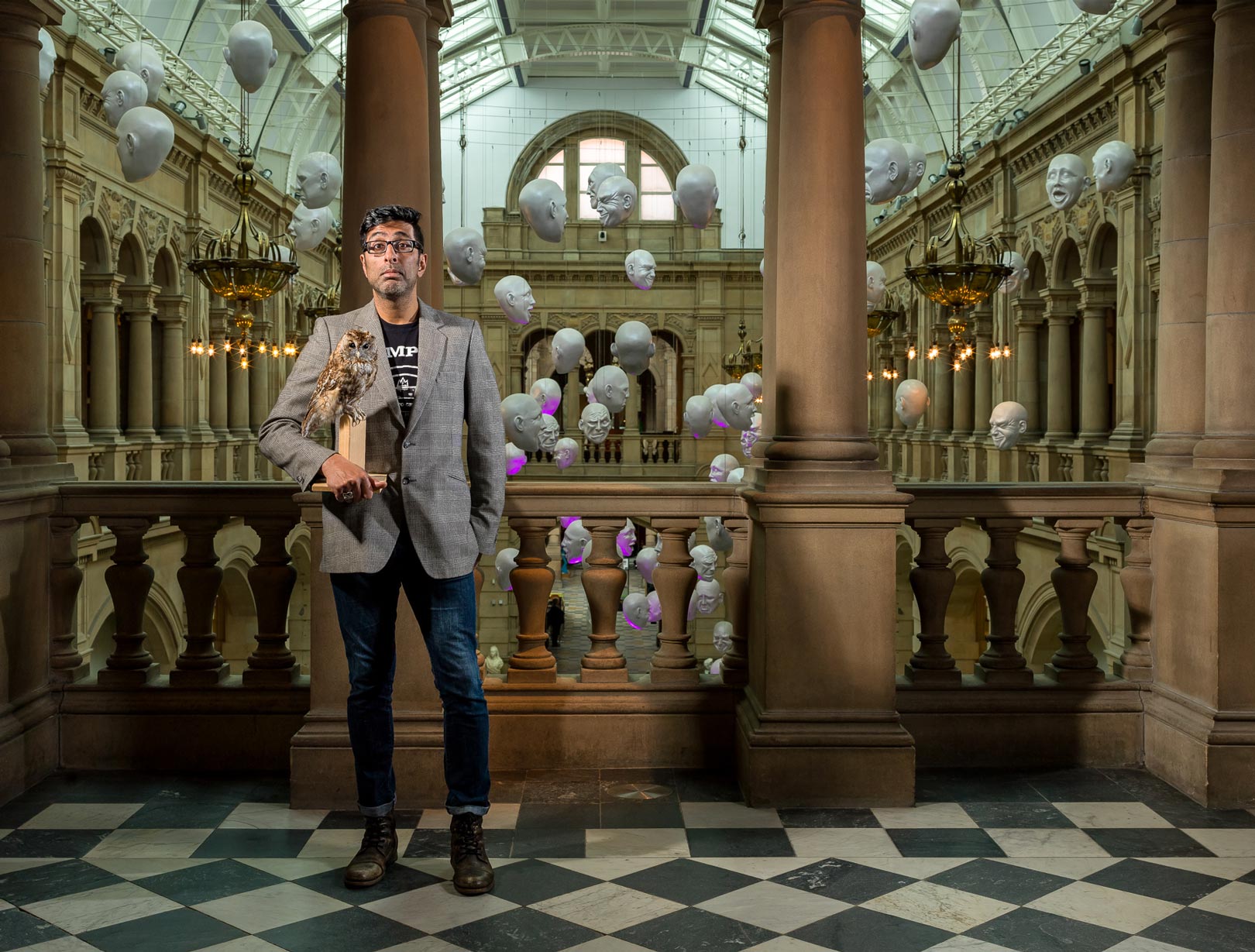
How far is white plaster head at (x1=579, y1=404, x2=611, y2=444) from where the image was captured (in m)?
12.4

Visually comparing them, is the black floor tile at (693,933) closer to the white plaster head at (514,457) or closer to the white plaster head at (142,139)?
the white plaster head at (142,139)

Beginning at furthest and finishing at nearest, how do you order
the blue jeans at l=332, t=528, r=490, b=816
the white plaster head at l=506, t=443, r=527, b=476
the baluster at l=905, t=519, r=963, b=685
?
the white plaster head at l=506, t=443, r=527, b=476 < the baluster at l=905, t=519, r=963, b=685 < the blue jeans at l=332, t=528, r=490, b=816

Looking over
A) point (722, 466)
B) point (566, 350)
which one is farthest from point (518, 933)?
point (722, 466)

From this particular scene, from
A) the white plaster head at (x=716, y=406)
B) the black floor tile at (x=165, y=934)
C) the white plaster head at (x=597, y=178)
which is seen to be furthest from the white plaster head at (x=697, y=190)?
the black floor tile at (x=165, y=934)

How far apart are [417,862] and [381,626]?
778 mm

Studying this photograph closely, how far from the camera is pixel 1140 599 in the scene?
5125 mm

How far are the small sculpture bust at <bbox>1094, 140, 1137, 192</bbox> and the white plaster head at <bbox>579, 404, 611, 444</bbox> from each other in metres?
5.05

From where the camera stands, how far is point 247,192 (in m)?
10.1

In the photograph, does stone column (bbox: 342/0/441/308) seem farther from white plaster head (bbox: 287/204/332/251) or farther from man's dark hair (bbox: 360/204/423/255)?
white plaster head (bbox: 287/204/332/251)

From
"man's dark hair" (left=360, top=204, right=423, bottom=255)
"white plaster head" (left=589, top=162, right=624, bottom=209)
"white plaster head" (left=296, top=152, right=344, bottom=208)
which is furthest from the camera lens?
"white plaster head" (left=589, top=162, right=624, bottom=209)

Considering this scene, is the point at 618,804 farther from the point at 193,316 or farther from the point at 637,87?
the point at 637,87

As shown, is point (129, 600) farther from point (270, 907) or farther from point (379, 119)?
point (379, 119)

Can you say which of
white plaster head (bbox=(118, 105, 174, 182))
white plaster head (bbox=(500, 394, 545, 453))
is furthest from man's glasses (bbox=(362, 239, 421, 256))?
white plaster head (bbox=(500, 394, 545, 453))

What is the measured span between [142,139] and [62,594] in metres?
4.35
